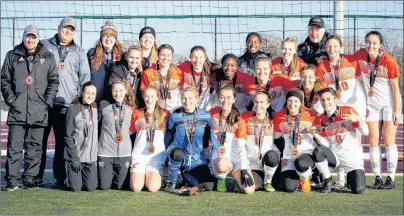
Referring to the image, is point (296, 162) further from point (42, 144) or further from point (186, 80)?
point (42, 144)

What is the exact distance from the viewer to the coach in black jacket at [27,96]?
Answer: 22.0ft

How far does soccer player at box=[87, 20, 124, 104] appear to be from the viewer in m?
7.04

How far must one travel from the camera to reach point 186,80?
705cm

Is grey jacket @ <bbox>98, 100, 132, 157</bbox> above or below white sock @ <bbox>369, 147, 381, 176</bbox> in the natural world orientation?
above

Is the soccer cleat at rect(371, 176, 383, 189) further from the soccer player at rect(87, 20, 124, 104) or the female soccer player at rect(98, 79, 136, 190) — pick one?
the soccer player at rect(87, 20, 124, 104)

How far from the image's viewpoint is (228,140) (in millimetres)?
6699

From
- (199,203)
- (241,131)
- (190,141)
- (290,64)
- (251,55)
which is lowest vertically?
(199,203)

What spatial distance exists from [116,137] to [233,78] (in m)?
→ 1.39

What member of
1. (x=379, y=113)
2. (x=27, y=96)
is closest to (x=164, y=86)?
(x=27, y=96)

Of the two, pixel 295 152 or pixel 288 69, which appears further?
pixel 288 69

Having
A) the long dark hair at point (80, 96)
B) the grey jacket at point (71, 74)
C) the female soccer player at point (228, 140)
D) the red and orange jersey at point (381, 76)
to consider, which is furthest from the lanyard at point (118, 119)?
the red and orange jersey at point (381, 76)

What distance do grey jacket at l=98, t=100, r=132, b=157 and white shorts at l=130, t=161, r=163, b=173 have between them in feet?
0.54

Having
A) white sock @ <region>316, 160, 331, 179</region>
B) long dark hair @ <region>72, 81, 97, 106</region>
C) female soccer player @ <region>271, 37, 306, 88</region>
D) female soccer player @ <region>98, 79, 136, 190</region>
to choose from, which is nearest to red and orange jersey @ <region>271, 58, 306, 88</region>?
female soccer player @ <region>271, 37, 306, 88</region>

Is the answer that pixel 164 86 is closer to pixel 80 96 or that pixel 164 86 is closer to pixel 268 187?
pixel 80 96
